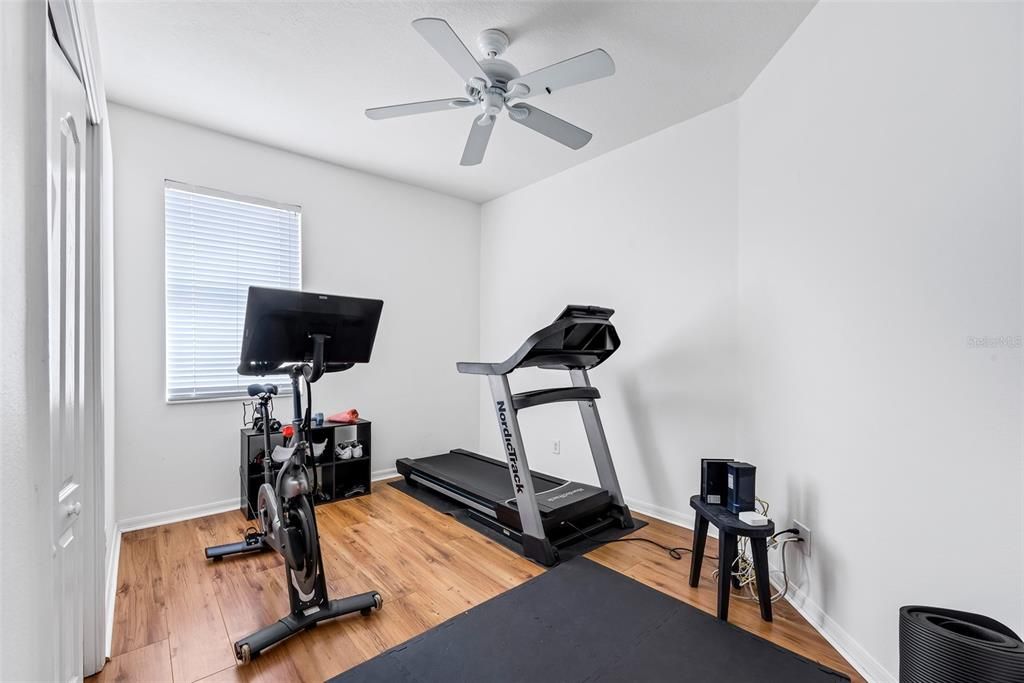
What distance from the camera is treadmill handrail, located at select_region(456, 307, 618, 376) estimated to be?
8.58ft

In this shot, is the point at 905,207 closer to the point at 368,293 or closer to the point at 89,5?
the point at 89,5

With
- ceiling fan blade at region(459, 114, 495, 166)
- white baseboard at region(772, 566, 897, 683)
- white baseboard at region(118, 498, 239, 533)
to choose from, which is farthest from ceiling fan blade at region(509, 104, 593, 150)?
white baseboard at region(118, 498, 239, 533)

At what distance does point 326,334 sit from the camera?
80.7 inches

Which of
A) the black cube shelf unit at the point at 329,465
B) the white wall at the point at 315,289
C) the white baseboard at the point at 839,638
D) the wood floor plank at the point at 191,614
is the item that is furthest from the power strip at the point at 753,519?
the white wall at the point at 315,289

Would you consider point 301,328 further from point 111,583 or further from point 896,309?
point 896,309

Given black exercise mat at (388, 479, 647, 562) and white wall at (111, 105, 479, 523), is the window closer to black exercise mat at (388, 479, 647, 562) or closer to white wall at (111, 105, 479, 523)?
white wall at (111, 105, 479, 523)

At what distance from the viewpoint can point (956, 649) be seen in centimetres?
113

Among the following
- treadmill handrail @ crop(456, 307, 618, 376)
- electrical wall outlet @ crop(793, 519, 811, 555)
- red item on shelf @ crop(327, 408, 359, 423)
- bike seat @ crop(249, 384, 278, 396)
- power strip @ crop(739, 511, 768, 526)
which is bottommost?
electrical wall outlet @ crop(793, 519, 811, 555)

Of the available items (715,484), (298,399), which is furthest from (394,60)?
(715,484)

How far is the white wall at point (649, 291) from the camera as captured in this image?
295cm

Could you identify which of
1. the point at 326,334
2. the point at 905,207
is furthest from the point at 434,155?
the point at 905,207

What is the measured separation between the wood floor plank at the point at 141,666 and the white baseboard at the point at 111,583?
0.22 feet

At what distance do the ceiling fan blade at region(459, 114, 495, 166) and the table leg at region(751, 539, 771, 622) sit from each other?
94.1 inches

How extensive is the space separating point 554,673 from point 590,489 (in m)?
1.54
